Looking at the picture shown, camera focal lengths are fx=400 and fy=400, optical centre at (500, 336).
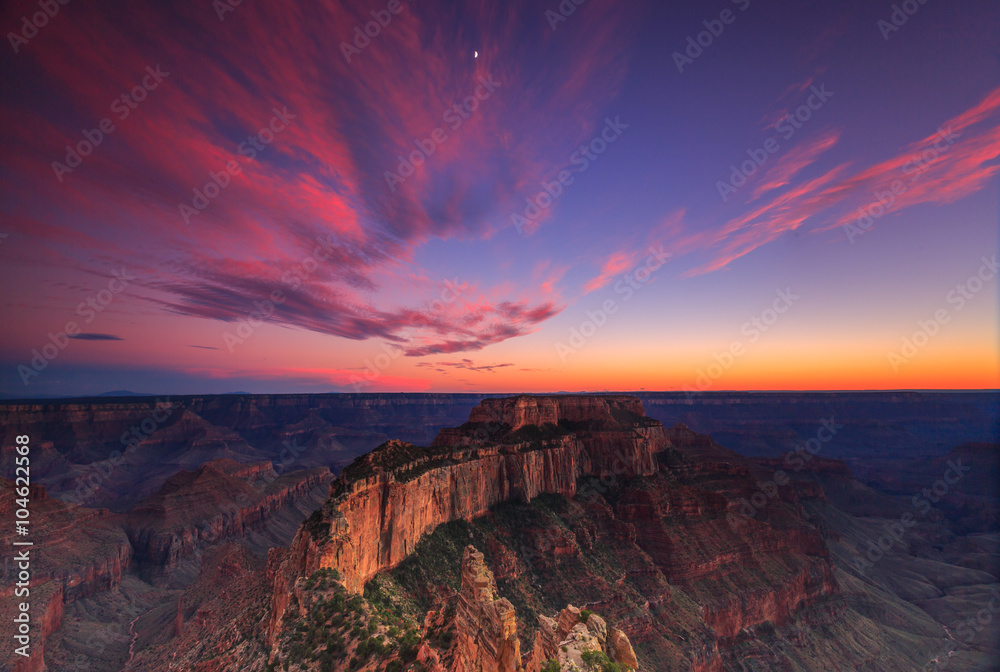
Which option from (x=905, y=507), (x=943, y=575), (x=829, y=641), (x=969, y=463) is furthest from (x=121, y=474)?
(x=969, y=463)

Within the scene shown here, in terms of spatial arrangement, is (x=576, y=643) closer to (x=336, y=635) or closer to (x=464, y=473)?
(x=336, y=635)

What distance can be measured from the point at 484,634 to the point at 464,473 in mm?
42198

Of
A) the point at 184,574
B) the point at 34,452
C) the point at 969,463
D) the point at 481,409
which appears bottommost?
the point at 184,574

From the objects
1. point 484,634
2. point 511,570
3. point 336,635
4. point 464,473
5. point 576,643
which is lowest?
point 511,570

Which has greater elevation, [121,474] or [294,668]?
[294,668]

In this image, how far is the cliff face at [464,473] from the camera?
115ft

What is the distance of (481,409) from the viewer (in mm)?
92750

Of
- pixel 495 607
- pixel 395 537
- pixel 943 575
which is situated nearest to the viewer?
pixel 495 607

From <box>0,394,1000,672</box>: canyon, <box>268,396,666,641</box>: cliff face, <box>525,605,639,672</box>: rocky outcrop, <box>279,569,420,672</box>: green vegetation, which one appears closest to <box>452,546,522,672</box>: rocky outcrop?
<box>0,394,1000,672</box>: canyon

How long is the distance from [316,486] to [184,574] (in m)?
67.5

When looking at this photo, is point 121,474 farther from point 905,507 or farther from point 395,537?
point 905,507

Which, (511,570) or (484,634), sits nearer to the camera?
(484,634)

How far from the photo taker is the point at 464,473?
62969 millimetres

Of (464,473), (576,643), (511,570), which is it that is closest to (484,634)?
(576,643)
